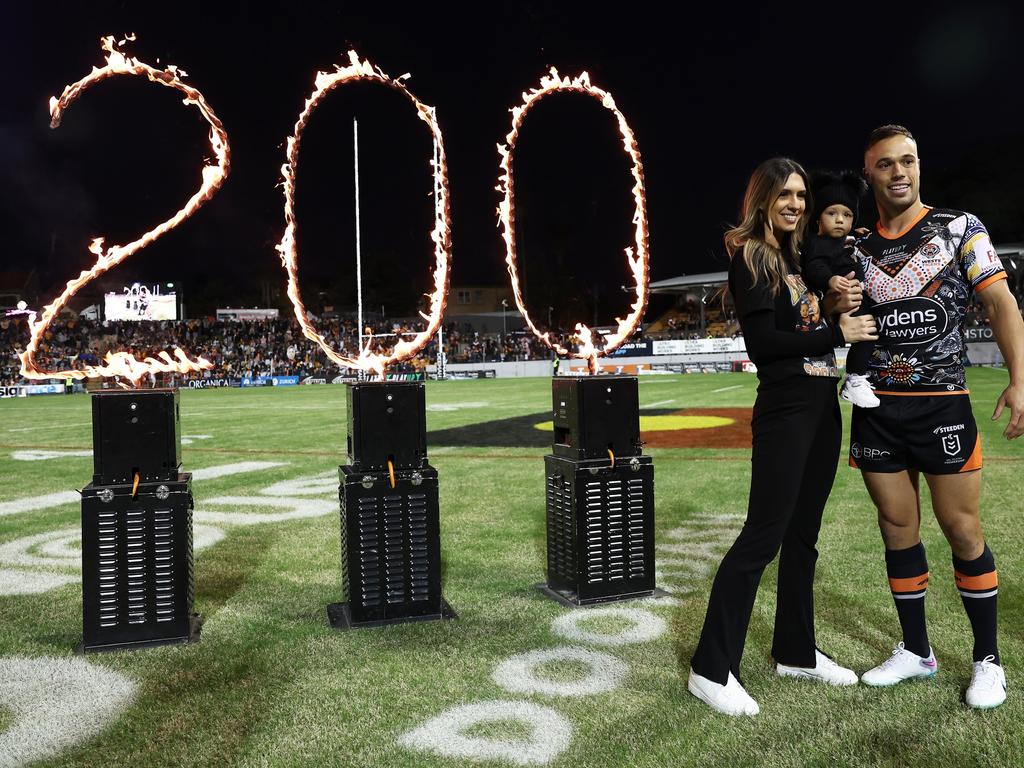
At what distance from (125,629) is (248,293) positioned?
292 feet

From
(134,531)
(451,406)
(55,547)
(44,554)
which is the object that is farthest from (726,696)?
(451,406)

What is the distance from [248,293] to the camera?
8900 centimetres

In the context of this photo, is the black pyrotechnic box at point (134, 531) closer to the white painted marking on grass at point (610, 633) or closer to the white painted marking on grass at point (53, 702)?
the white painted marking on grass at point (53, 702)

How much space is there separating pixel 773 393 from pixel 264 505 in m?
6.03

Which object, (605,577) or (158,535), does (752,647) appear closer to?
(605,577)

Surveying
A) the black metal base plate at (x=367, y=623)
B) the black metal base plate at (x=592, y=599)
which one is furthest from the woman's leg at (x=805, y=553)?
the black metal base plate at (x=367, y=623)

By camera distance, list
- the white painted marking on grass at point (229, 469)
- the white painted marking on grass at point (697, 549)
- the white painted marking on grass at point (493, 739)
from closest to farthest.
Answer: the white painted marking on grass at point (493, 739) < the white painted marking on grass at point (697, 549) < the white painted marking on grass at point (229, 469)

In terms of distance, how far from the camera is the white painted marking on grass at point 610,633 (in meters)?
4.26

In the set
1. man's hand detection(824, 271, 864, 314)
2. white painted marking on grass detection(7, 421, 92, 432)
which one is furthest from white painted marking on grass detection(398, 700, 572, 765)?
white painted marking on grass detection(7, 421, 92, 432)

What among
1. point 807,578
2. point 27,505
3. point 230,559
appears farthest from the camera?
point 27,505

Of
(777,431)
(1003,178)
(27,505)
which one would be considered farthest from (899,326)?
(1003,178)

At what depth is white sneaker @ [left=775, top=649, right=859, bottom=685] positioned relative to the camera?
11.8 ft

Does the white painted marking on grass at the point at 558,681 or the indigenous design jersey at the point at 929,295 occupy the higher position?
the indigenous design jersey at the point at 929,295

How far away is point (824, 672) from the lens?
11.9 feet
